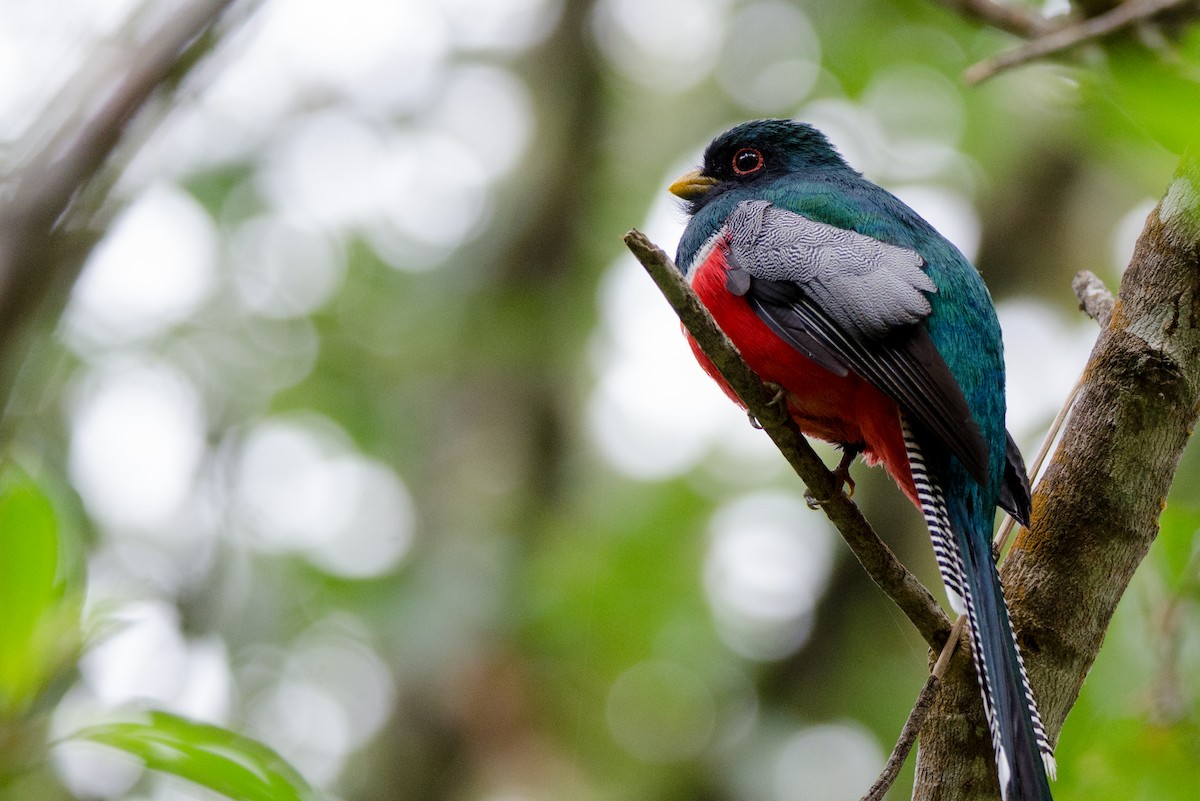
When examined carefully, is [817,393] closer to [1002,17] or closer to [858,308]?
[858,308]

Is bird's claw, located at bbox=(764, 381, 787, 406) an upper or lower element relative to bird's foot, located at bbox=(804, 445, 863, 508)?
upper

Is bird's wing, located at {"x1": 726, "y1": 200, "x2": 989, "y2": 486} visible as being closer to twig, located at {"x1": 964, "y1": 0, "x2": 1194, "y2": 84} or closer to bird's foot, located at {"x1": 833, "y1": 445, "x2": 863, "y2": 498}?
bird's foot, located at {"x1": 833, "y1": 445, "x2": 863, "y2": 498}

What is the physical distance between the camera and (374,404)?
8.91 metres

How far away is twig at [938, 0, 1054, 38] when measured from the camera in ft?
10.6

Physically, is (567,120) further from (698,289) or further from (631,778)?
(698,289)

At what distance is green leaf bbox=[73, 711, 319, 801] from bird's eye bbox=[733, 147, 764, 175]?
3695 millimetres

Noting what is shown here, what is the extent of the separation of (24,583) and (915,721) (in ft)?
5.87

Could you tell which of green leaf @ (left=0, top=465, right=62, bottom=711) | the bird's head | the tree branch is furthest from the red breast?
the tree branch

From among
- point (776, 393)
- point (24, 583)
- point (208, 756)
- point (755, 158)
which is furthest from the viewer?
point (755, 158)

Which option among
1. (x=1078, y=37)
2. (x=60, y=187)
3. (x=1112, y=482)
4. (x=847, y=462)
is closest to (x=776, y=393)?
(x=847, y=462)

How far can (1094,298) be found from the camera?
10.4 ft

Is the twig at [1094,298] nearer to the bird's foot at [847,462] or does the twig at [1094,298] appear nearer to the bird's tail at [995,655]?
the bird's tail at [995,655]

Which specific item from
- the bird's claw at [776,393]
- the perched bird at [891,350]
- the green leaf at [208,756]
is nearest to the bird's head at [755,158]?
the perched bird at [891,350]

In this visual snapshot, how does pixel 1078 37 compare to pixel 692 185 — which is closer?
pixel 1078 37
